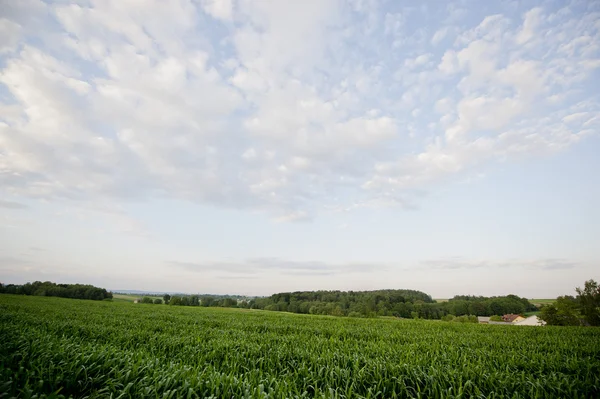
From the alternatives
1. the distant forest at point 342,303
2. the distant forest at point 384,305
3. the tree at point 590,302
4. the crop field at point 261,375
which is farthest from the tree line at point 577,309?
the crop field at point 261,375

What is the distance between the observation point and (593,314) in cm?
3569

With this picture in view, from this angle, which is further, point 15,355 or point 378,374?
point 378,374

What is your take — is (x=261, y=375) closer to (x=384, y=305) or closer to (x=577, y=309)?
(x=577, y=309)

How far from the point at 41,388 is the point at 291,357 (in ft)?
17.6

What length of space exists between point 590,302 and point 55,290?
13295 cm

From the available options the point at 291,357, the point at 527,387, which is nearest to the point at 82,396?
the point at 291,357

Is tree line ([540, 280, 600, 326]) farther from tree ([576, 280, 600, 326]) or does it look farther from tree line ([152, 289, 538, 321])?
tree line ([152, 289, 538, 321])

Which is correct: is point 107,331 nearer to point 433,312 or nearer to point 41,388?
point 41,388

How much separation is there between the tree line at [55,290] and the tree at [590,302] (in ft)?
404

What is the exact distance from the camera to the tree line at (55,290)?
273 ft

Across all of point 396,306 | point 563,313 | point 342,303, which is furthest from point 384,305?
point 563,313

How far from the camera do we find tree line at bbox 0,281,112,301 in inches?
3280

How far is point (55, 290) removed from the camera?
8325 cm

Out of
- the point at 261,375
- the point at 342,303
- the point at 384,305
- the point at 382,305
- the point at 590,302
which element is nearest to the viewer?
the point at 261,375
